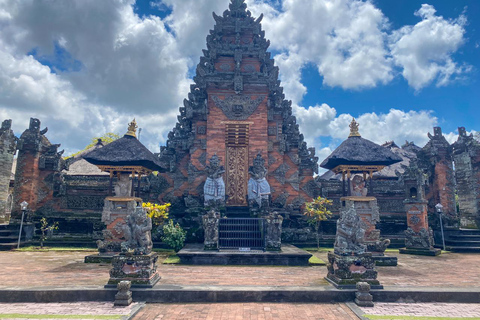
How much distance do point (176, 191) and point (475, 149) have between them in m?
18.1

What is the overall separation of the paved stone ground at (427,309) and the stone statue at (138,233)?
5.65m

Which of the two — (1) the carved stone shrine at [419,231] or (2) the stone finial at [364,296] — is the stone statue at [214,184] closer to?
(2) the stone finial at [364,296]

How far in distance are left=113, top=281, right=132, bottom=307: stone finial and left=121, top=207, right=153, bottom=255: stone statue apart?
49.5 inches

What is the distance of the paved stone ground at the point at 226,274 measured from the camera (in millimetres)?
7866

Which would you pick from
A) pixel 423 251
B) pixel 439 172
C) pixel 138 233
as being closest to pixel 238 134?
pixel 138 233

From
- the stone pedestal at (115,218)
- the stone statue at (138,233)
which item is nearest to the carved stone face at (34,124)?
the stone pedestal at (115,218)

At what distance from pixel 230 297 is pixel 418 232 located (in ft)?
39.1

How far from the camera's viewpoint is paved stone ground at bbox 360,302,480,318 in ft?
19.5

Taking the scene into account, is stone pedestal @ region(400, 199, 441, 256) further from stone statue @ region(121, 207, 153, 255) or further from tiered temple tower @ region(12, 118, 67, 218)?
tiered temple tower @ region(12, 118, 67, 218)

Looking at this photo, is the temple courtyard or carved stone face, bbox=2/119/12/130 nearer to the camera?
the temple courtyard

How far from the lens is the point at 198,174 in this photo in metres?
16.8

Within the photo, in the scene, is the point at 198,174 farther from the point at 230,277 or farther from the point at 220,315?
the point at 220,315

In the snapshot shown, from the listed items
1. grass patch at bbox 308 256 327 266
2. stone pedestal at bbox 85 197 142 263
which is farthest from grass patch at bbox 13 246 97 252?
grass patch at bbox 308 256 327 266

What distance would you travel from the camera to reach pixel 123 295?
6461mm
